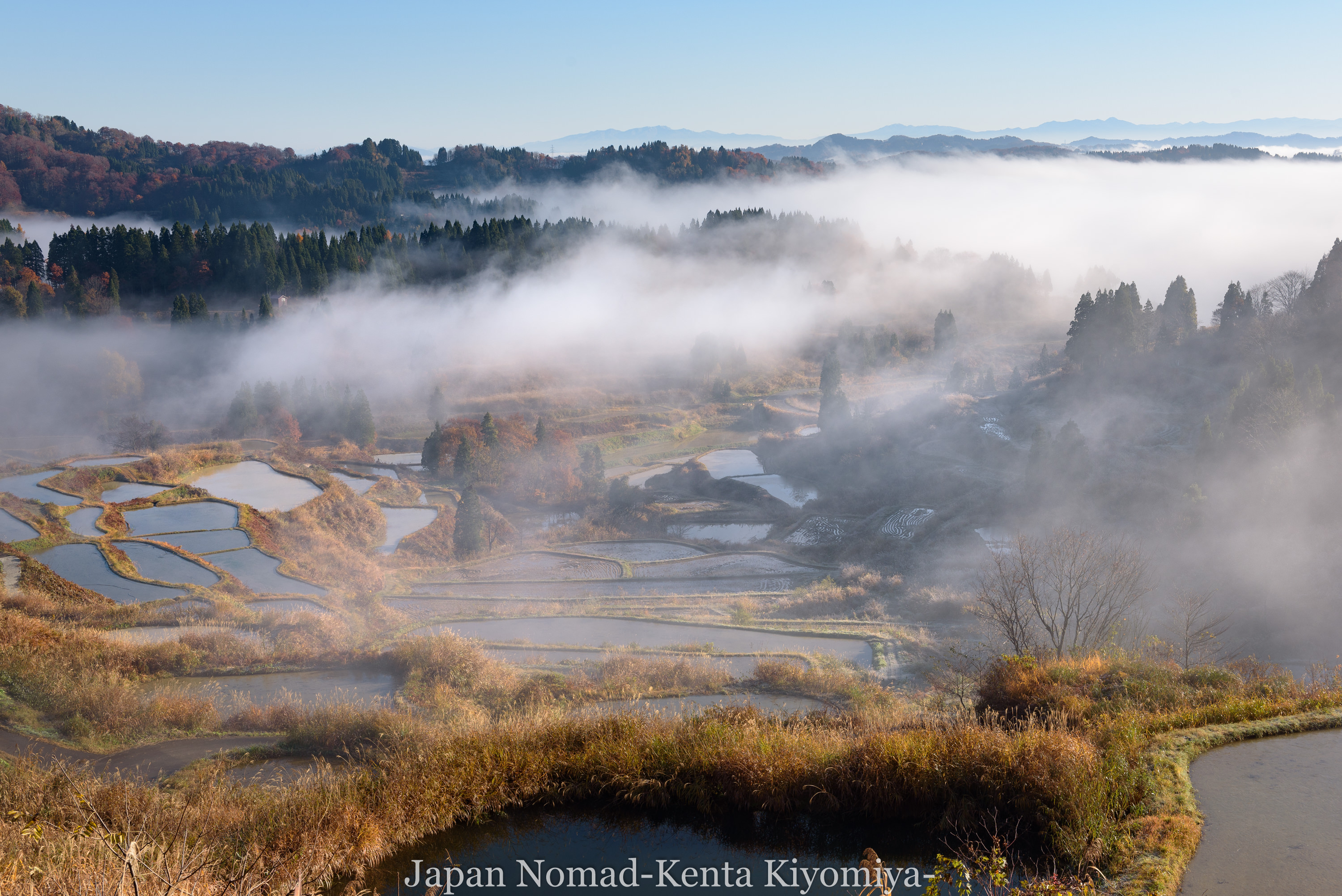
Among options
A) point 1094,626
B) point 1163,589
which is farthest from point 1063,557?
point 1163,589

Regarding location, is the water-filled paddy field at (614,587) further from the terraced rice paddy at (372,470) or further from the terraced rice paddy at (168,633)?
the terraced rice paddy at (372,470)

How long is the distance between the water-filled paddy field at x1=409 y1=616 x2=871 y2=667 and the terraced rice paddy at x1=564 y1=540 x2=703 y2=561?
582 inches

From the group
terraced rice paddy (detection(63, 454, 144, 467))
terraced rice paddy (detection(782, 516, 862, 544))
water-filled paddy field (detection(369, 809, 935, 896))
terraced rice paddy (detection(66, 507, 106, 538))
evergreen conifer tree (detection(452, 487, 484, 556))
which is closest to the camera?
water-filled paddy field (detection(369, 809, 935, 896))

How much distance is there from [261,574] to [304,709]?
20587 millimetres

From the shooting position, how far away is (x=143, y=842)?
24.7ft

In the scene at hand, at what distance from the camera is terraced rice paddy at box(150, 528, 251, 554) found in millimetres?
36281

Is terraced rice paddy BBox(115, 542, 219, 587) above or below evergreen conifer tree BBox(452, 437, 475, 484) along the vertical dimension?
above

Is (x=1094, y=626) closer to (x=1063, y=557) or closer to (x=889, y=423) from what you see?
(x=1063, y=557)

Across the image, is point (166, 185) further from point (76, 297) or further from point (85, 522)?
point (85, 522)

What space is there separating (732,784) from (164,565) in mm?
32062

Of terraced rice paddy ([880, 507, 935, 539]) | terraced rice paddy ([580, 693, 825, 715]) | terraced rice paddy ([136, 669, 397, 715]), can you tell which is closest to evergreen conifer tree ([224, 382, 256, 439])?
terraced rice paddy ([880, 507, 935, 539])

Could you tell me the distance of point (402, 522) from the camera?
50156 mm

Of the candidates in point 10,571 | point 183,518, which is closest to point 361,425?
point 183,518

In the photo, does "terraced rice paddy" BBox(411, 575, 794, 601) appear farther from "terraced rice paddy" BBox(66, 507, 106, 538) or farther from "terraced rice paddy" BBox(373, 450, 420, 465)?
"terraced rice paddy" BBox(373, 450, 420, 465)
